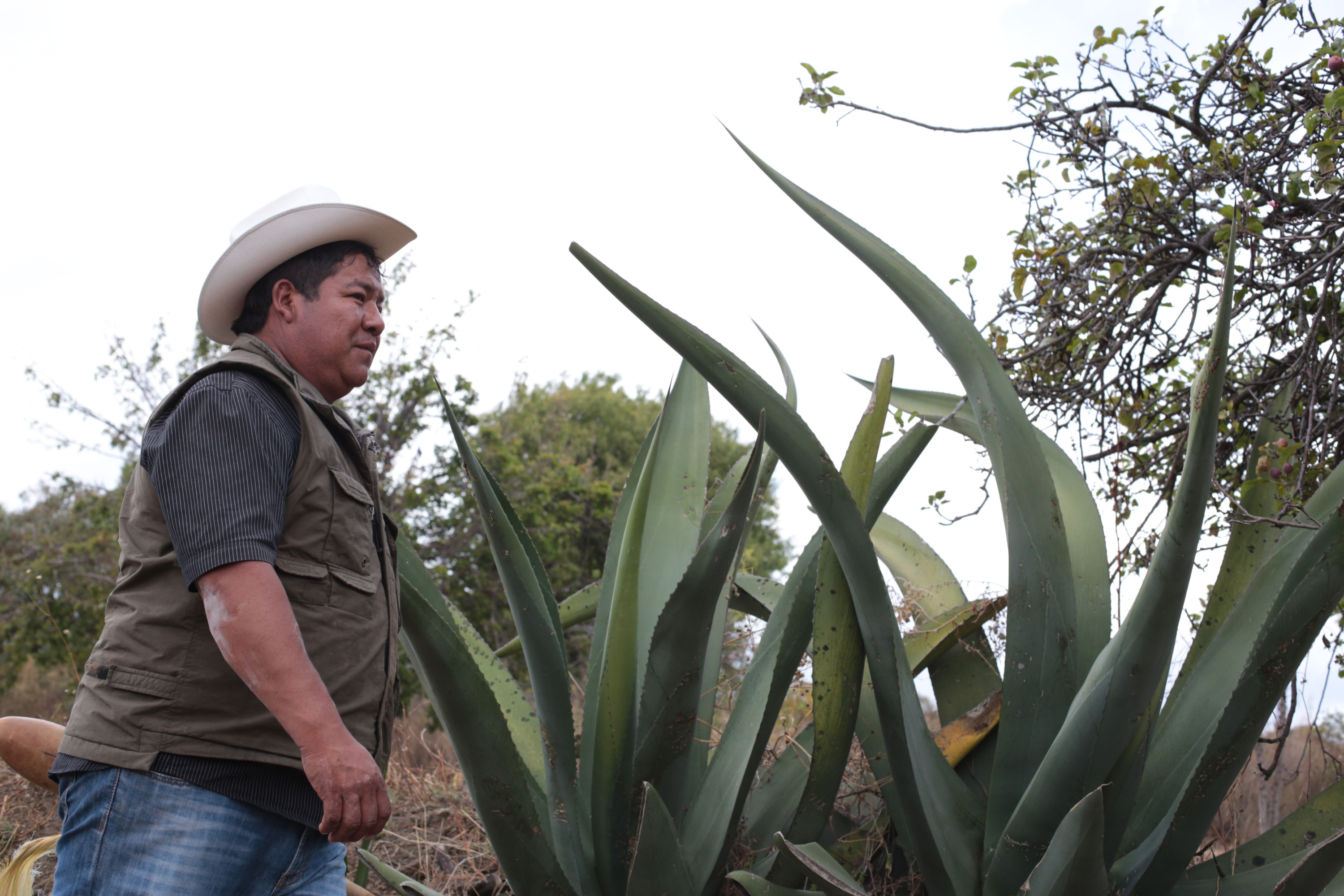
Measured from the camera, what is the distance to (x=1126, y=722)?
1.54m

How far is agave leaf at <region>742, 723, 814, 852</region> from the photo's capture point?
2014 mm

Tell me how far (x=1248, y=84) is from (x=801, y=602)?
2.06m

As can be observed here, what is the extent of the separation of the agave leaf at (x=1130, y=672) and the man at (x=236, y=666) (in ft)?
3.34

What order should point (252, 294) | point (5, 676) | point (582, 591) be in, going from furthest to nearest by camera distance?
point (5, 676)
point (582, 591)
point (252, 294)

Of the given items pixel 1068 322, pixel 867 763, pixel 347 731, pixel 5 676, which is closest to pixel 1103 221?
pixel 1068 322

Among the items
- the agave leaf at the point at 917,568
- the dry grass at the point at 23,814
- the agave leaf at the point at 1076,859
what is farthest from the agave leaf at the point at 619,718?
the dry grass at the point at 23,814

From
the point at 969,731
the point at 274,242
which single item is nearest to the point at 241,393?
the point at 274,242

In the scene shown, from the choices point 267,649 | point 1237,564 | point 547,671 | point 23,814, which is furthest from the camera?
point 23,814

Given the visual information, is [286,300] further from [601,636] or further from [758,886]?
[758,886]

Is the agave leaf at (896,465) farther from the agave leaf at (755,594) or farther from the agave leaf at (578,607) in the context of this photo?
the agave leaf at (578,607)

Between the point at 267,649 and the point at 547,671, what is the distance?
582 millimetres

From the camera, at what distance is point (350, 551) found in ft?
5.08

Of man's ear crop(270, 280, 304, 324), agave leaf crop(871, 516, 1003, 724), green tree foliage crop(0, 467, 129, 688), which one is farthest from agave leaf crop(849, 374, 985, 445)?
green tree foliage crop(0, 467, 129, 688)

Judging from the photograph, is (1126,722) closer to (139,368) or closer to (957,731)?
(957,731)
